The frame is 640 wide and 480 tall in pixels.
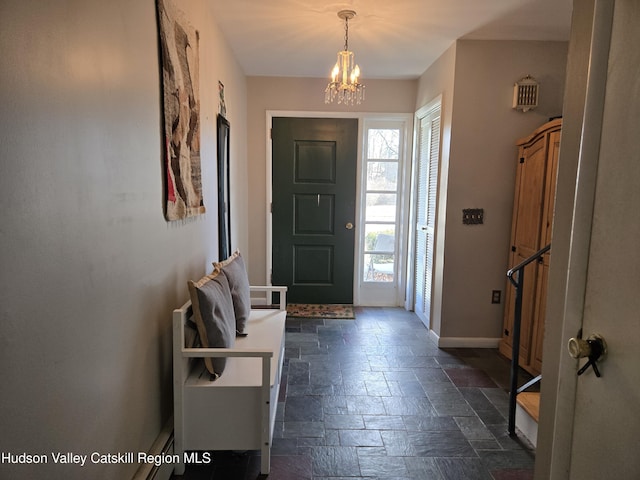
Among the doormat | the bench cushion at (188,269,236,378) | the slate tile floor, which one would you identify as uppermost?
the bench cushion at (188,269,236,378)

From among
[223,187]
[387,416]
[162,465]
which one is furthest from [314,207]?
[162,465]

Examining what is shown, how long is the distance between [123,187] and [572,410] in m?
1.48

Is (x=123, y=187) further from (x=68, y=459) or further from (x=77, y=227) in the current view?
(x=68, y=459)

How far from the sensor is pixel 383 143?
13.6ft

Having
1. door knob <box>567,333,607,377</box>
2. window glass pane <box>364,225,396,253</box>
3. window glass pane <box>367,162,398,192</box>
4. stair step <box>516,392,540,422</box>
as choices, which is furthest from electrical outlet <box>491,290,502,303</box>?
door knob <box>567,333,607,377</box>

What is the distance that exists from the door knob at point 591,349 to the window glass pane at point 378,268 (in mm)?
3398

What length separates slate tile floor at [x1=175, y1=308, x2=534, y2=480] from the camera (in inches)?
70.1

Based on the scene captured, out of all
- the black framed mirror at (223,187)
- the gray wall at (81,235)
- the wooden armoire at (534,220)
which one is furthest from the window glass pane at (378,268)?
the gray wall at (81,235)

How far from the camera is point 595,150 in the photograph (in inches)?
35.3

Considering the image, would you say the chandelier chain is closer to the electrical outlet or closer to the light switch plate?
the light switch plate

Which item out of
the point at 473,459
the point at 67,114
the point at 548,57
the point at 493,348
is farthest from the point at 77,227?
the point at 548,57

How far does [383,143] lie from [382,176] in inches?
13.9

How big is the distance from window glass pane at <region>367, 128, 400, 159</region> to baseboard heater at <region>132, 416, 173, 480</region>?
3.23 meters

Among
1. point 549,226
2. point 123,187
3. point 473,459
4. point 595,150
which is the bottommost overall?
point 473,459
